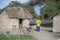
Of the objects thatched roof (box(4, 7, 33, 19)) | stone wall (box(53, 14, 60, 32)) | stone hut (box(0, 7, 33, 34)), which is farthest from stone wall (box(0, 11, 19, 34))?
stone wall (box(53, 14, 60, 32))

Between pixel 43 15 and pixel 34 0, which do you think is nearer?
pixel 34 0

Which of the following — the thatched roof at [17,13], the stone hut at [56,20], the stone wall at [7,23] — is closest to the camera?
the stone hut at [56,20]

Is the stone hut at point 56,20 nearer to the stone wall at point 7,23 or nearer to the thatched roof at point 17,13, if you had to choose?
the thatched roof at point 17,13

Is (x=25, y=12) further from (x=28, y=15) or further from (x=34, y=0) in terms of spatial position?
(x=34, y=0)

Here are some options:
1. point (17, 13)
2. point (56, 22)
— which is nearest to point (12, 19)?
point (17, 13)

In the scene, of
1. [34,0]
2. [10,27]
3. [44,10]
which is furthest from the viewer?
[44,10]

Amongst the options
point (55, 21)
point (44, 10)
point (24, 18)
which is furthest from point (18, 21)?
point (44, 10)

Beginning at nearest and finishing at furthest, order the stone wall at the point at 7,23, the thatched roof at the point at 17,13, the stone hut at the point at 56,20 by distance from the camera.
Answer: the stone hut at the point at 56,20 → the stone wall at the point at 7,23 → the thatched roof at the point at 17,13

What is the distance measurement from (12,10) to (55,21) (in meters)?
8.80

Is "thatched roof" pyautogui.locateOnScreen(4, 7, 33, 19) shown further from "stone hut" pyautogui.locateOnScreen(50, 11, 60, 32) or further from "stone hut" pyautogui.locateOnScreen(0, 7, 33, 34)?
"stone hut" pyautogui.locateOnScreen(50, 11, 60, 32)

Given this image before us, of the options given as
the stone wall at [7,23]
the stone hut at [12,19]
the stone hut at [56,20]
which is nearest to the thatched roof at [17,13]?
the stone hut at [12,19]

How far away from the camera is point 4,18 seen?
133 ft

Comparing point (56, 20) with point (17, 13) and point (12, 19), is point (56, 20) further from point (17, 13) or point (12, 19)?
point (12, 19)

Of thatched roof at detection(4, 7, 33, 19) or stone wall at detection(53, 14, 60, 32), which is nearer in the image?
stone wall at detection(53, 14, 60, 32)
